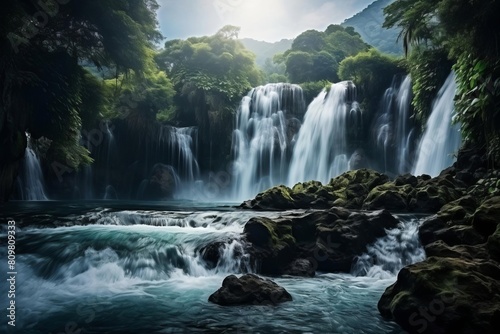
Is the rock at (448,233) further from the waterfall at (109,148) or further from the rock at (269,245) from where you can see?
the waterfall at (109,148)

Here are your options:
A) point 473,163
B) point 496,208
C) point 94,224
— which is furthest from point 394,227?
point 94,224

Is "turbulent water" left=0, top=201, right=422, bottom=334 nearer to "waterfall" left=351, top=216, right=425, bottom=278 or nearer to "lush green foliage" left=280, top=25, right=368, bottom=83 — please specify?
"waterfall" left=351, top=216, right=425, bottom=278

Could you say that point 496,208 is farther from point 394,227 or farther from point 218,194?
point 218,194

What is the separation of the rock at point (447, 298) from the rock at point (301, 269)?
2.75m

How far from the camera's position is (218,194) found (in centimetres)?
2873

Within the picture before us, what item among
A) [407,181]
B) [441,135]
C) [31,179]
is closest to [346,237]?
[407,181]

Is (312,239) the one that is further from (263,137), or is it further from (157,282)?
(263,137)

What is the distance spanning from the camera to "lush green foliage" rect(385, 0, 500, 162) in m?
9.70

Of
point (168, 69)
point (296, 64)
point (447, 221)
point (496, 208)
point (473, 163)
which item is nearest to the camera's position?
point (496, 208)

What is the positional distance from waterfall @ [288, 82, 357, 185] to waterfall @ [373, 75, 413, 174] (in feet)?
7.48

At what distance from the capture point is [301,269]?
8.25 meters

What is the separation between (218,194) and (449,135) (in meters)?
17.3

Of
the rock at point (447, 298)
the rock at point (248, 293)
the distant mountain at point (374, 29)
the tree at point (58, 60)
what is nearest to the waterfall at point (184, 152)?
the tree at point (58, 60)

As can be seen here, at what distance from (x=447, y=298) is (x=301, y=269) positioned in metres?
4.02
